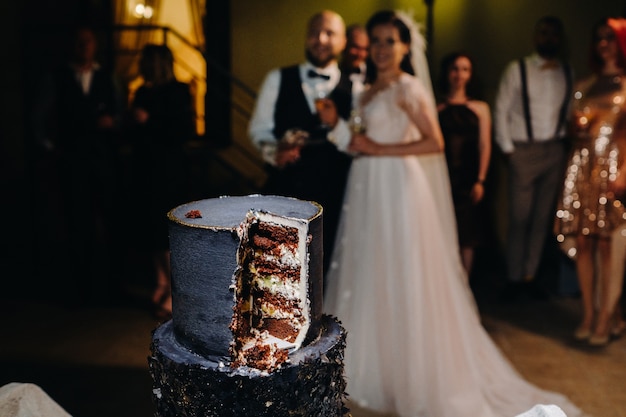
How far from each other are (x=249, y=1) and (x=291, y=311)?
498cm

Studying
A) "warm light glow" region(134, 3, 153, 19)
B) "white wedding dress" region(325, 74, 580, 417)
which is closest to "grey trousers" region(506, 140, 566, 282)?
"white wedding dress" region(325, 74, 580, 417)

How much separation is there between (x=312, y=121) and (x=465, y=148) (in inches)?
56.4

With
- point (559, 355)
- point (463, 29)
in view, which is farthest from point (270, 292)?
point (463, 29)

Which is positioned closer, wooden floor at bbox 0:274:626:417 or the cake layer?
the cake layer

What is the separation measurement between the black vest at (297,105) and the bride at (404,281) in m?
0.31

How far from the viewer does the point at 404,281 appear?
3197 millimetres

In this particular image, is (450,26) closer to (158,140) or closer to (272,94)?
(272,94)

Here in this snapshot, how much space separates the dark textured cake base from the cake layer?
0.04 metres

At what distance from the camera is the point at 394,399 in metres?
3.18

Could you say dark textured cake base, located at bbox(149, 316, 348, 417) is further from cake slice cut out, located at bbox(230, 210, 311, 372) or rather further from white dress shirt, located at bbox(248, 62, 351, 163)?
white dress shirt, located at bbox(248, 62, 351, 163)

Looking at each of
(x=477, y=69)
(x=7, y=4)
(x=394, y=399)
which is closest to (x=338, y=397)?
(x=394, y=399)

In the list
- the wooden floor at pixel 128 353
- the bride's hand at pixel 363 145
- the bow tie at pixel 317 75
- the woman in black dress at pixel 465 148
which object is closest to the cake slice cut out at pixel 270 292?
the wooden floor at pixel 128 353

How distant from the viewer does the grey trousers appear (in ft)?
15.9

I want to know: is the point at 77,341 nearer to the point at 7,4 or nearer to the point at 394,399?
the point at 394,399
